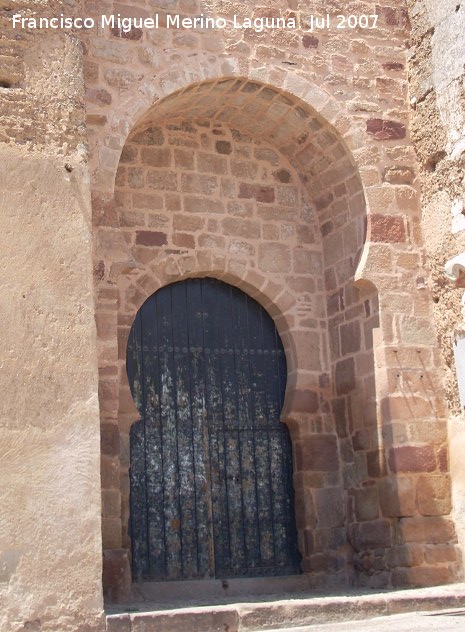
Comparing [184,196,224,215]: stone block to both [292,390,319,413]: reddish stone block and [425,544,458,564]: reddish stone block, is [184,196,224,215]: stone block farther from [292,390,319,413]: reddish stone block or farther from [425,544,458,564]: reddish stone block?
[425,544,458,564]: reddish stone block

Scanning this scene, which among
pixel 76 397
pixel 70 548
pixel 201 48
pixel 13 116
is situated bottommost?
pixel 70 548

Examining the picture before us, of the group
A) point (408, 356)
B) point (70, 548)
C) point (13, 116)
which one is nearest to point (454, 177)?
point (408, 356)

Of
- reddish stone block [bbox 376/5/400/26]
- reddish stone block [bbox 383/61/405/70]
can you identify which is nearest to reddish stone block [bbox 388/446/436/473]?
reddish stone block [bbox 383/61/405/70]

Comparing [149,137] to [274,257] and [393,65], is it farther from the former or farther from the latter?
[393,65]

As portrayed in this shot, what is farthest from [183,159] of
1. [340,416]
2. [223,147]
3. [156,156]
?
[340,416]

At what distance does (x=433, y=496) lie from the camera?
7.68m

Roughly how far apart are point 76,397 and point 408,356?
9.80ft

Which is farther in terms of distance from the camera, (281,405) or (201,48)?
(281,405)

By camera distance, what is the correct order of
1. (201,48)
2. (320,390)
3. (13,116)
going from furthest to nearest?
(320,390)
(201,48)
(13,116)

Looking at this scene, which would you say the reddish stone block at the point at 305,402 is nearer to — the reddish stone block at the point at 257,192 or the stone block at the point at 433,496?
the stone block at the point at 433,496

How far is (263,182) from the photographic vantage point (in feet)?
28.6

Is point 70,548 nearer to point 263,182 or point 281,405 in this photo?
point 281,405

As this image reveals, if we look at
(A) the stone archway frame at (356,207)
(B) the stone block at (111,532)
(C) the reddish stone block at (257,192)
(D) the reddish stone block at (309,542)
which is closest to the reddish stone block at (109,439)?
(B) the stone block at (111,532)

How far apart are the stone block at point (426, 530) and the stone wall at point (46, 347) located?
2721 mm
